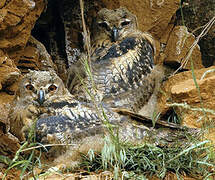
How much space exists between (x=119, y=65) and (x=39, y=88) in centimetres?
96

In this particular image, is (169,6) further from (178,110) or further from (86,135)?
(86,135)

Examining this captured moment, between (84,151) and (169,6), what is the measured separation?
273 cm

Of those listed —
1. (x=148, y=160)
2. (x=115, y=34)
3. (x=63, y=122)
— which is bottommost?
(x=148, y=160)

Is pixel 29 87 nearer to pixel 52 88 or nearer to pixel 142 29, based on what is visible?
pixel 52 88

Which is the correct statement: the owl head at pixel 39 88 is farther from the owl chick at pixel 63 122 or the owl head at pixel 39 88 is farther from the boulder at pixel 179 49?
the boulder at pixel 179 49

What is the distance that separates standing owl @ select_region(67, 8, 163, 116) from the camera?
13.0ft

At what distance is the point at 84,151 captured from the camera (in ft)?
9.45

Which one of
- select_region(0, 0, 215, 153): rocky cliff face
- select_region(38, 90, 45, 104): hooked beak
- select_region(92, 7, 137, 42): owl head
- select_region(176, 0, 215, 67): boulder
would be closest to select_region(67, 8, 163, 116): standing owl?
select_region(92, 7, 137, 42): owl head

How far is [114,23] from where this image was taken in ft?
16.2

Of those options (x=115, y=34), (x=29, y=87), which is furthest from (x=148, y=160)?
(x=115, y=34)

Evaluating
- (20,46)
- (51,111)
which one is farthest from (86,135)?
(20,46)

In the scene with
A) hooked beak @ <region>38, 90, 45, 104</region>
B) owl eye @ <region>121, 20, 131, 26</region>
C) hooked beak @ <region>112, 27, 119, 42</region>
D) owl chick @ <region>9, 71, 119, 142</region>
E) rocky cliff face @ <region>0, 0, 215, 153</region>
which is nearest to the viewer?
owl chick @ <region>9, 71, 119, 142</region>

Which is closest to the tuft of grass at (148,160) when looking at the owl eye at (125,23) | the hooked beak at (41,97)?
the hooked beak at (41,97)

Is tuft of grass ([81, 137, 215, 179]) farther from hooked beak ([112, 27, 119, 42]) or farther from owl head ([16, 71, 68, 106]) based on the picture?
hooked beak ([112, 27, 119, 42])
